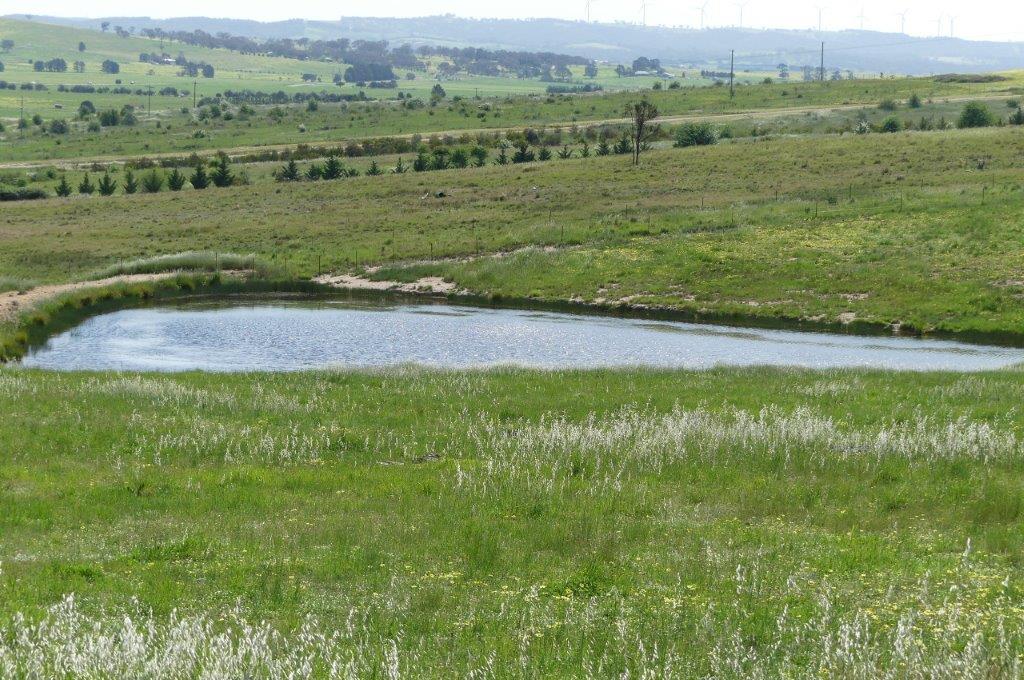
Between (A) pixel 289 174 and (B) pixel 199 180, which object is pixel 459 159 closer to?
(A) pixel 289 174

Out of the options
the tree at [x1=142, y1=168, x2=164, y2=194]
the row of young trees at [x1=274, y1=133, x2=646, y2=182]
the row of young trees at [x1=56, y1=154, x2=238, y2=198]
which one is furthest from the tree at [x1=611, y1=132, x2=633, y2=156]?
the tree at [x1=142, y1=168, x2=164, y2=194]

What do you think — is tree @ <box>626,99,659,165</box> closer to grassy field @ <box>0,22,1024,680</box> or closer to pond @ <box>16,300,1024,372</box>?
pond @ <box>16,300,1024,372</box>

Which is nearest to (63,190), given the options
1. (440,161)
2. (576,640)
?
(440,161)

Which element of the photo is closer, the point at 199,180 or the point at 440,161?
the point at 199,180

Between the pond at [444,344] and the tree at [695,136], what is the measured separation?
6992 cm

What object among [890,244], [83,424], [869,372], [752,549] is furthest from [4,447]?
[890,244]

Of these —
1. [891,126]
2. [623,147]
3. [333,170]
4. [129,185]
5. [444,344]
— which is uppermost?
[891,126]

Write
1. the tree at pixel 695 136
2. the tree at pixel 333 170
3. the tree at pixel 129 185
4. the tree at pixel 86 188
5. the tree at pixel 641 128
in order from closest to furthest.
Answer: the tree at pixel 641 128, the tree at pixel 129 185, the tree at pixel 86 188, the tree at pixel 333 170, the tree at pixel 695 136

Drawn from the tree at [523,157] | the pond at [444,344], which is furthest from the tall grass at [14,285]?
the tree at [523,157]

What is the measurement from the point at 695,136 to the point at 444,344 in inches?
3296

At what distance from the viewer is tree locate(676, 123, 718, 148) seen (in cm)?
12412

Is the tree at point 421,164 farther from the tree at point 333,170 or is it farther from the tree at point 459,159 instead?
the tree at point 333,170

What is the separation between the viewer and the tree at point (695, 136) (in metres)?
124

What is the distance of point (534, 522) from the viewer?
1667 cm
